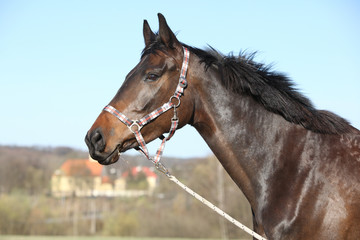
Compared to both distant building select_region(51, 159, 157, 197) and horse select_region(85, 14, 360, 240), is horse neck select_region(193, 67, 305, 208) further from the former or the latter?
distant building select_region(51, 159, 157, 197)

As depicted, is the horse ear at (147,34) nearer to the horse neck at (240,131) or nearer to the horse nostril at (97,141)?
the horse neck at (240,131)

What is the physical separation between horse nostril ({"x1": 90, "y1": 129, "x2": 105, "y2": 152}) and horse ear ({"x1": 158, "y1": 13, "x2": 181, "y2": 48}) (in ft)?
4.38

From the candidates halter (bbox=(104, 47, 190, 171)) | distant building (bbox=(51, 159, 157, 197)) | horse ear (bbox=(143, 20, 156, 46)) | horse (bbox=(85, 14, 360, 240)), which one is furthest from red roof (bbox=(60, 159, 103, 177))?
horse (bbox=(85, 14, 360, 240))

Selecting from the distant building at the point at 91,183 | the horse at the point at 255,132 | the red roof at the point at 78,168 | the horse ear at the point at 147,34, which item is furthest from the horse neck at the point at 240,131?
the red roof at the point at 78,168

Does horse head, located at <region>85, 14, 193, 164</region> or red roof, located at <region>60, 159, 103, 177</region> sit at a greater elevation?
horse head, located at <region>85, 14, 193, 164</region>

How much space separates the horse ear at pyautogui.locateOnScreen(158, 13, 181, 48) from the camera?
14.8 feet

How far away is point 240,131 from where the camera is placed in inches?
171

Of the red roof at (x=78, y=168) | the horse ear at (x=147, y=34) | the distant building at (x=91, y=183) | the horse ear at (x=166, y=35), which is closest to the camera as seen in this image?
the horse ear at (x=166, y=35)

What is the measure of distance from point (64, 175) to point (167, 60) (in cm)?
6232

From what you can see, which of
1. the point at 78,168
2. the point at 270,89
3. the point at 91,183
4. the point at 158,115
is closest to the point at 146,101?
the point at 158,115

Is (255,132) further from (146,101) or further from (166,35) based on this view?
(166,35)

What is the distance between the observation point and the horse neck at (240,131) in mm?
4223

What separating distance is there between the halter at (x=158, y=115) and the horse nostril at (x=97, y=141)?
0.27 m

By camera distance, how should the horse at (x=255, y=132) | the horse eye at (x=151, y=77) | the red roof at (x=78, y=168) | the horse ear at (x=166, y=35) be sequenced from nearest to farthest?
the horse at (x=255, y=132)
the horse eye at (x=151, y=77)
the horse ear at (x=166, y=35)
the red roof at (x=78, y=168)
